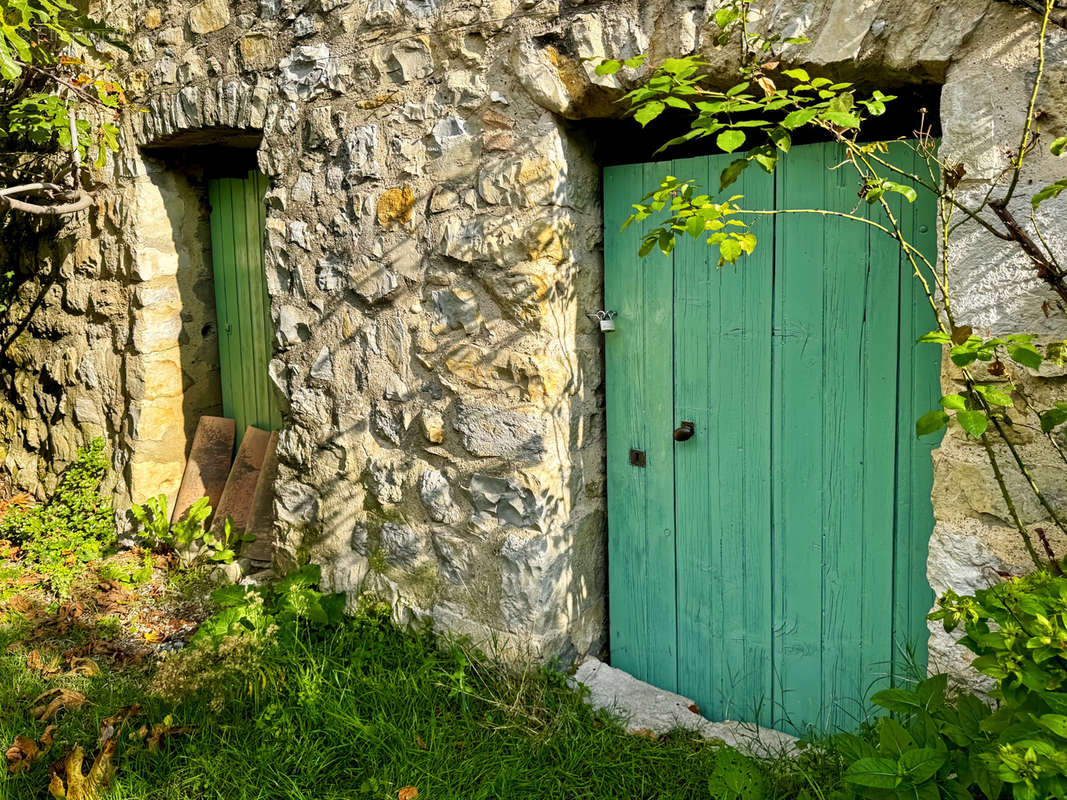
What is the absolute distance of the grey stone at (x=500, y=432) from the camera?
2.45 metres

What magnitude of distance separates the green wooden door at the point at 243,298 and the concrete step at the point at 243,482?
89 millimetres

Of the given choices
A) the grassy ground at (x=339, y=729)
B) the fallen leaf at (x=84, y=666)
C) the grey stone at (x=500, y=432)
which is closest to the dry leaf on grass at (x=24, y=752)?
the grassy ground at (x=339, y=729)

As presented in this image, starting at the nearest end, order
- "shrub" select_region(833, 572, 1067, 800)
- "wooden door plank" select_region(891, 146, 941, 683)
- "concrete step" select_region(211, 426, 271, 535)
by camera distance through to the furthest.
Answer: "shrub" select_region(833, 572, 1067, 800) < "wooden door plank" select_region(891, 146, 941, 683) < "concrete step" select_region(211, 426, 271, 535)

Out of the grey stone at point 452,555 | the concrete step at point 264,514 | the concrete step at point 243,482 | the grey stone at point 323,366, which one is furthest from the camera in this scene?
the concrete step at point 243,482

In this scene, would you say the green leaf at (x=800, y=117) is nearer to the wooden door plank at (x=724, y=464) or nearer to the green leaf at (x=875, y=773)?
the wooden door plank at (x=724, y=464)

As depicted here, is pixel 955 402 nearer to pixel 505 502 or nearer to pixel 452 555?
pixel 505 502

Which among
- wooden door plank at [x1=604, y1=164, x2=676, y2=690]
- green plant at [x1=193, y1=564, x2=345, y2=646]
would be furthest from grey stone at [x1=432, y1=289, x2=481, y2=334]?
green plant at [x1=193, y1=564, x2=345, y2=646]

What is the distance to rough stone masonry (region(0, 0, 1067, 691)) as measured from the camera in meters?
1.81

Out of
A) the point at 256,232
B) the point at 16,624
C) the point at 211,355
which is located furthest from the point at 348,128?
the point at 16,624

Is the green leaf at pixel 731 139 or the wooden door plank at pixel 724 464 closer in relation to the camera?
the green leaf at pixel 731 139

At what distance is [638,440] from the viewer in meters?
2.56

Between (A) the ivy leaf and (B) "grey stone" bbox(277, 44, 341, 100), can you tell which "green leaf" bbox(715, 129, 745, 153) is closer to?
(A) the ivy leaf

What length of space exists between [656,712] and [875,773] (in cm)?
93

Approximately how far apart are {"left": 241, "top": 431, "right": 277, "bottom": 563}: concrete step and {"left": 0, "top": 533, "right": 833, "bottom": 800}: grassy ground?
1.70 ft
